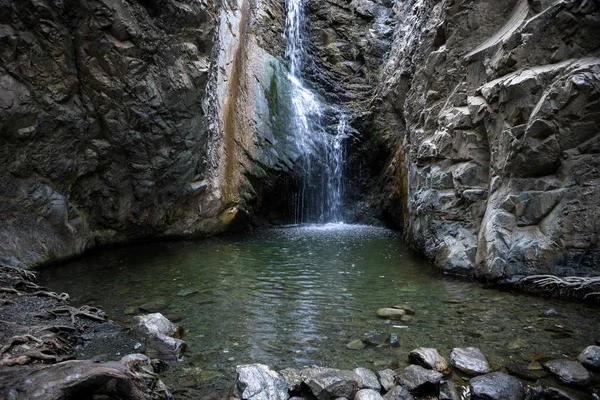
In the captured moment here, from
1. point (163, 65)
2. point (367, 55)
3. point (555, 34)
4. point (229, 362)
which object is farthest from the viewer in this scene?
point (367, 55)

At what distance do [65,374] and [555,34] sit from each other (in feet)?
31.9

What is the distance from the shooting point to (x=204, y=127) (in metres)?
14.1

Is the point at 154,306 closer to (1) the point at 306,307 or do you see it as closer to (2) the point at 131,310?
(2) the point at 131,310

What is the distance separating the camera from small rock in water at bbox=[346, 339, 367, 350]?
524 centimetres

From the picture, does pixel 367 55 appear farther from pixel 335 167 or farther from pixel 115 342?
pixel 115 342

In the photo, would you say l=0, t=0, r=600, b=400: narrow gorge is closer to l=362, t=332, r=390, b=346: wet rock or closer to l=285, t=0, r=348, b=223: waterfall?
l=362, t=332, r=390, b=346: wet rock

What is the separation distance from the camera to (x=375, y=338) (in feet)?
18.1

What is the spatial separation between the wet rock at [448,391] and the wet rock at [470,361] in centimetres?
49

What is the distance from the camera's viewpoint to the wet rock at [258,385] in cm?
394

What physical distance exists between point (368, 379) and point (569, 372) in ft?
7.55

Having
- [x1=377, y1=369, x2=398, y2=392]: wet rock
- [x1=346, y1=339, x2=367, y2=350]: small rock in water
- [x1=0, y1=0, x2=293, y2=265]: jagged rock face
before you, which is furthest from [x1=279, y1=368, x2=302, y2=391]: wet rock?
[x1=0, y1=0, x2=293, y2=265]: jagged rock face

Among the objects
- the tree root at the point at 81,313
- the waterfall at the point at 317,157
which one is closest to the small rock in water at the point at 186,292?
the tree root at the point at 81,313

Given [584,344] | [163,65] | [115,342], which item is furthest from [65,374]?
[163,65]

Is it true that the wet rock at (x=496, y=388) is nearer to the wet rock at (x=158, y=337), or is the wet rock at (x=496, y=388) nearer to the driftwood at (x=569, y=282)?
the driftwood at (x=569, y=282)
